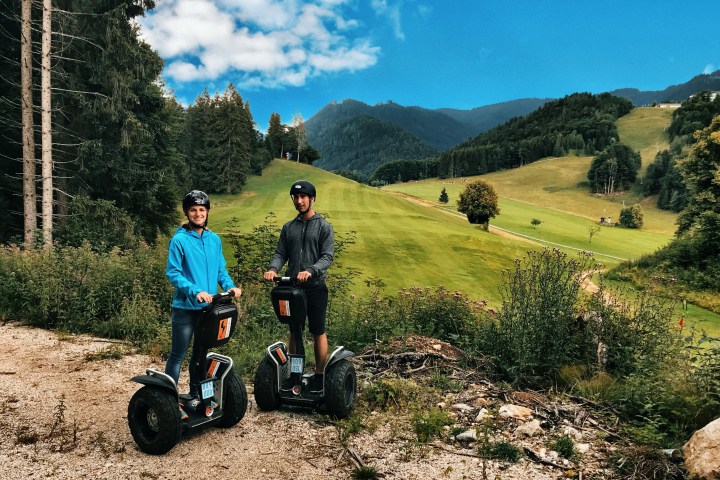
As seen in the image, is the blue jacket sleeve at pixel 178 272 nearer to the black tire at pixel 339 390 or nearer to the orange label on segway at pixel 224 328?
the orange label on segway at pixel 224 328

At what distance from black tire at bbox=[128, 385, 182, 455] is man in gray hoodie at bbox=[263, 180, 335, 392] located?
5.24 ft

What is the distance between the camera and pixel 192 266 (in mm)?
4461

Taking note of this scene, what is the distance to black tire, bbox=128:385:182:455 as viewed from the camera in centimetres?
407

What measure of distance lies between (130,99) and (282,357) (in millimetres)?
16468

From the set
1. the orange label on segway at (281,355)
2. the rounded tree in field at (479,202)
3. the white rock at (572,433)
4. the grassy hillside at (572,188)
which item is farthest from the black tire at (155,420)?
the grassy hillside at (572,188)

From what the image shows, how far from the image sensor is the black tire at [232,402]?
4.70 meters

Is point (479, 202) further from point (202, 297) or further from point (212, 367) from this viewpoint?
point (202, 297)

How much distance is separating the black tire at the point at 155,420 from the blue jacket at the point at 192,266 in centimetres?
91

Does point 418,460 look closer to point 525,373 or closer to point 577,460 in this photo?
point 577,460

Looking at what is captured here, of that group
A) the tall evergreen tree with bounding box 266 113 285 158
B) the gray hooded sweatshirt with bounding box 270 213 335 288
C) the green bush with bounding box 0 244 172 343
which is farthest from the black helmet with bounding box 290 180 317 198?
the tall evergreen tree with bounding box 266 113 285 158

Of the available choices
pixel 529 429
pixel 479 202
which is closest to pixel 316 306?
pixel 529 429

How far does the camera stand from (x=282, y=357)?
209 inches

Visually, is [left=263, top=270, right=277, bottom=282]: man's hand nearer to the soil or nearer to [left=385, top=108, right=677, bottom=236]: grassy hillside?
the soil

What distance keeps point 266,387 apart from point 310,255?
5.70ft
